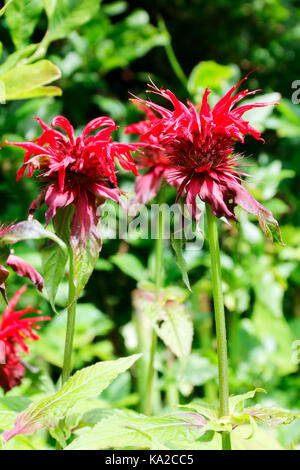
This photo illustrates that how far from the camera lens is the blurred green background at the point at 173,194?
41.2 inches

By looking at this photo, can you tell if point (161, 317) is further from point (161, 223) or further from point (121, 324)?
point (121, 324)

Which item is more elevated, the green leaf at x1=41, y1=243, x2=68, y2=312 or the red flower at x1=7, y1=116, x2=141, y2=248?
the red flower at x1=7, y1=116, x2=141, y2=248

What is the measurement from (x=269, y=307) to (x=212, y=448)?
68cm

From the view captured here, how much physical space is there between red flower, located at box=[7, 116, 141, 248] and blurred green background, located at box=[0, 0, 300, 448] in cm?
25

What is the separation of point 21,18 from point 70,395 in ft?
1.70

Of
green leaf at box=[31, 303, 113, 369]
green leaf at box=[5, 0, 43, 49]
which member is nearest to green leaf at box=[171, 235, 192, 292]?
green leaf at box=[5, 0, 43, 49]

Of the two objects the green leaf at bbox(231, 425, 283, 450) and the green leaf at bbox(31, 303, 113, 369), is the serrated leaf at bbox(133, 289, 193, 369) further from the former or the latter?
the green leaf at bbox(31, 303, 113, 369)

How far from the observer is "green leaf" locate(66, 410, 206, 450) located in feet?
1.40

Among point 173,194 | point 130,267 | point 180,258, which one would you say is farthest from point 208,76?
point 180,258

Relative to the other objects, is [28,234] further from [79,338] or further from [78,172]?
[79,338]

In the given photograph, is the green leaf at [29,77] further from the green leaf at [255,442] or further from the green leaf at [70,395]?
the green leaf at [255,442]

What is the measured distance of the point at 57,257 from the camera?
50 cm

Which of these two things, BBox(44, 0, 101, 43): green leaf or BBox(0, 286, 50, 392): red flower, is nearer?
BBox(0, 286, 50, 392): red flower

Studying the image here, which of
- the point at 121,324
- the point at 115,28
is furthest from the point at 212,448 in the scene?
the point at 115,28
